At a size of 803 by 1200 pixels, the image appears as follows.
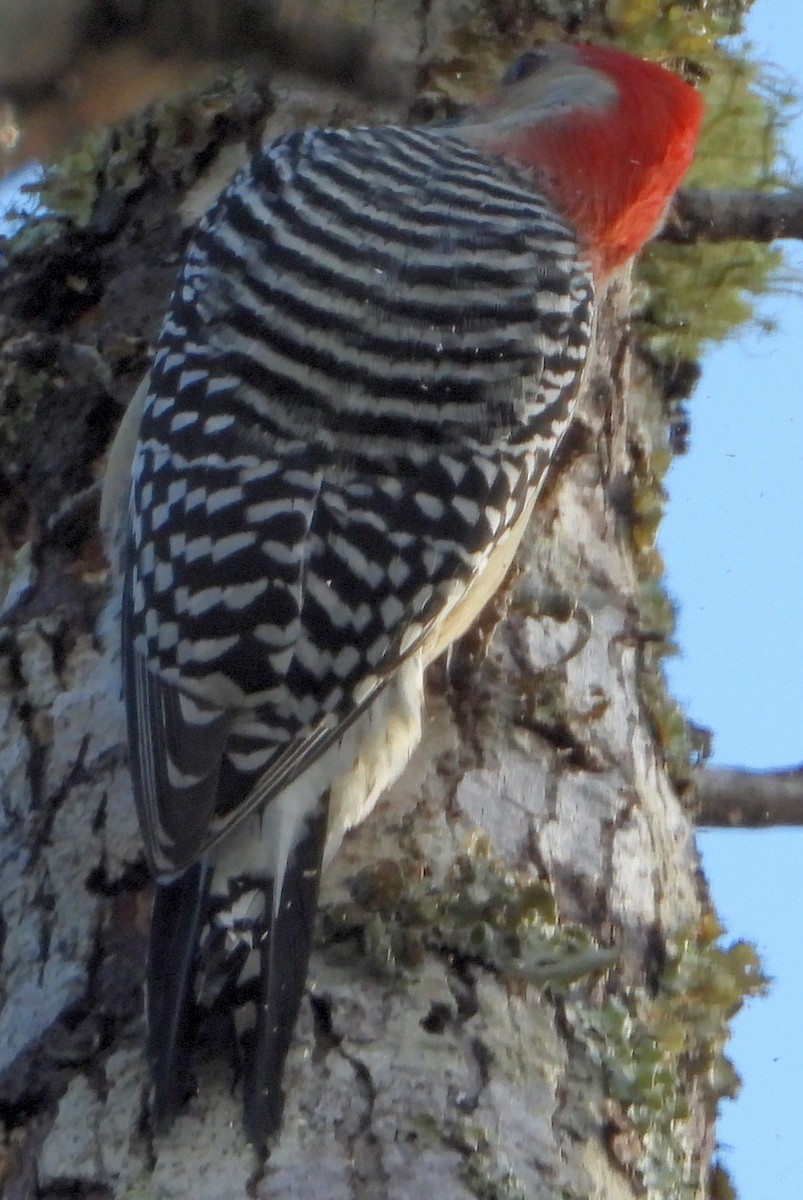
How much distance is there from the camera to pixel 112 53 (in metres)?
0.68

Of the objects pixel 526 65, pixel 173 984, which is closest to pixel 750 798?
pixel 173 984

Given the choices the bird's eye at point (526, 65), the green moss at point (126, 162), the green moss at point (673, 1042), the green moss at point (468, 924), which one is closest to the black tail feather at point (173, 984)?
the green moss at point (468, 924)

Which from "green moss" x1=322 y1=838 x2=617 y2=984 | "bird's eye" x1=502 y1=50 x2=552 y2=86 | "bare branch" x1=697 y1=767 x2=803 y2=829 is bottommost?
"bare branch" x1=697 y1=767 x2=803 y2=829

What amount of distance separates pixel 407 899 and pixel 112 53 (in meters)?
1.55

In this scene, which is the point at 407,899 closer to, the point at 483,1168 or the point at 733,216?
the point at 483,1168

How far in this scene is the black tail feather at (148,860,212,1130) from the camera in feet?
5.83

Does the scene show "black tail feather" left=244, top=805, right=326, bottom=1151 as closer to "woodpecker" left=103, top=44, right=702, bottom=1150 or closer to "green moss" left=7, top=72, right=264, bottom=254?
"woodpecker" left=103, top=44, right=702, bottom=1150

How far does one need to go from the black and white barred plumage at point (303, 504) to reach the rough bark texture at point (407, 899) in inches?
3.0

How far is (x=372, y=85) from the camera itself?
798 mm

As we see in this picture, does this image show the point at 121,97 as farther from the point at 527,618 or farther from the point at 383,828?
the point at 527,618

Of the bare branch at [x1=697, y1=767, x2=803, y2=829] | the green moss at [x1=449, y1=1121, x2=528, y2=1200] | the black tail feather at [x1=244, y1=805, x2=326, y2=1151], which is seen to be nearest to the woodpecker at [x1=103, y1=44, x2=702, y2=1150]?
the black tail feather at [x1=244, y1=805, x2=326, y2=1151]

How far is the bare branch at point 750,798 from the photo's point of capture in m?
2.89

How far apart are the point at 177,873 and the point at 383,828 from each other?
41 cm

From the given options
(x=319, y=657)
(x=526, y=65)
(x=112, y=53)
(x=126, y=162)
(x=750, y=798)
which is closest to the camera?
(x=112, y=53)
